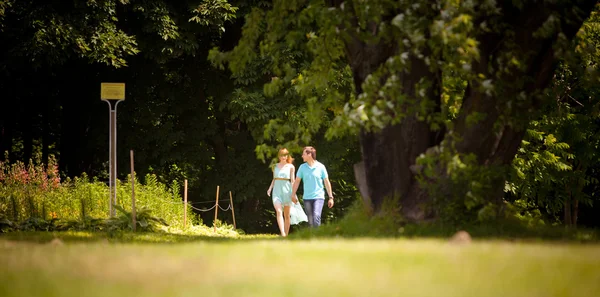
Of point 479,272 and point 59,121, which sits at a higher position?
point 59,121

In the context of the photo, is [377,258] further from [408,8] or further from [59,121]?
[59,121]

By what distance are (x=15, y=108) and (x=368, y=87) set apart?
983 inches

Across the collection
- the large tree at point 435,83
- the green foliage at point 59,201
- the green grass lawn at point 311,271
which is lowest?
the green grass lawn at point 311,271

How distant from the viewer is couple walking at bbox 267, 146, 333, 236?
742 inches

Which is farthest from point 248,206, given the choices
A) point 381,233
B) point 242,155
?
point 381,233

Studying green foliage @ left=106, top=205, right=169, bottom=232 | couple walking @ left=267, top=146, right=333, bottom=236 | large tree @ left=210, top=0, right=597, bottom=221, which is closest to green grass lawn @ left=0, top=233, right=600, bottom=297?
large tree @ left=210, top=0, right=597, bottom=221

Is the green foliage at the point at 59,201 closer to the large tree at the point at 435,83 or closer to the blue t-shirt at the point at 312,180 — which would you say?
the blue t-shirt at the point at 312,180

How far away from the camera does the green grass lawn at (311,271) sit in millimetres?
7066

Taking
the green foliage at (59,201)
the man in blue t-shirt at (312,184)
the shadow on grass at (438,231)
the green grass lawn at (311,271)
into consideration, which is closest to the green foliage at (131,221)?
the green foliage at (59,201)

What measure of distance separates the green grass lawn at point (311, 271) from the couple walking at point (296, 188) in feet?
25.2

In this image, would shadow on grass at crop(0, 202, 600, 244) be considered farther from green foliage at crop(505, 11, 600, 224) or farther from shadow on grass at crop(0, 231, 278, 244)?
green foliage at crop(505, 11, 600, 224)

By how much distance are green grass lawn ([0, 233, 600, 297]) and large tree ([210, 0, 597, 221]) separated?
285 centimetres

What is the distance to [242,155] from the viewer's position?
31.2 metres

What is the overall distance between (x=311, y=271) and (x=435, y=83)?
6.58 metres
